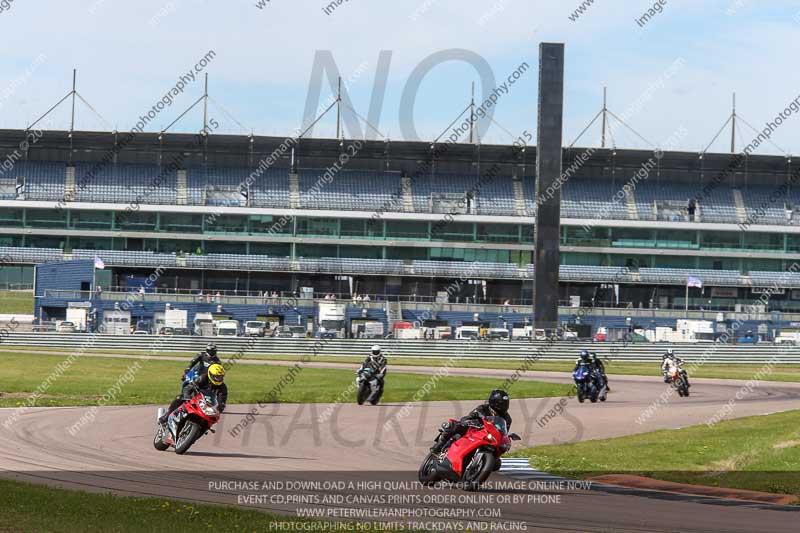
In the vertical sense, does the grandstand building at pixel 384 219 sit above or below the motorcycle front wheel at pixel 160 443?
above

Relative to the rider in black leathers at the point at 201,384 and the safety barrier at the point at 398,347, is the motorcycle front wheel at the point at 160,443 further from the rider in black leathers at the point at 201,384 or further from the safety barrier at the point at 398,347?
the safety barrier at the point at 398,347

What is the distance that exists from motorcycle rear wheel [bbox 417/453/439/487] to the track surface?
2.74 ft

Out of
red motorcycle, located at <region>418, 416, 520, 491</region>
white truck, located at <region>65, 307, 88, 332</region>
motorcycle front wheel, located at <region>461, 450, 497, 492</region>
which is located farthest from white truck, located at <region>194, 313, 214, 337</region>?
motorcycle front wheel, located at <region>461, 450, 497, 492</region>

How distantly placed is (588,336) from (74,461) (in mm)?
68132

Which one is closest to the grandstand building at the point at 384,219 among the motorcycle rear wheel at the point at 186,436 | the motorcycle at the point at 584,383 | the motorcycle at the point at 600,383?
the motorcycle at the point at 600,383

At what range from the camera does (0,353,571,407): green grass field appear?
32.9 meters

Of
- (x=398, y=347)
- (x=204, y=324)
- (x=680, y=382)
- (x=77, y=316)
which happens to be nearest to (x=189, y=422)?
(x=680, y=382)

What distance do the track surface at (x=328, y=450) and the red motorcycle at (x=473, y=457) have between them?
0.74 meters

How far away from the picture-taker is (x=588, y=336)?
273ft

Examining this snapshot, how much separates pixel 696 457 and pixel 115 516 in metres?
12.6

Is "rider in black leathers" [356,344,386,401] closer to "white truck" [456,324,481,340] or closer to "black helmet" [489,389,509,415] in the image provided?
"black helmet" [489,389,509,415]

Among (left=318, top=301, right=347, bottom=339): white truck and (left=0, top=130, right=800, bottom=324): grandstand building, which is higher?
(left=0, top=130, right=800, bottom=324): grandstand building

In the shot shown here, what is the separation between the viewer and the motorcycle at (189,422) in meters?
19.3

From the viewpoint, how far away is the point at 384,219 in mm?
93688
